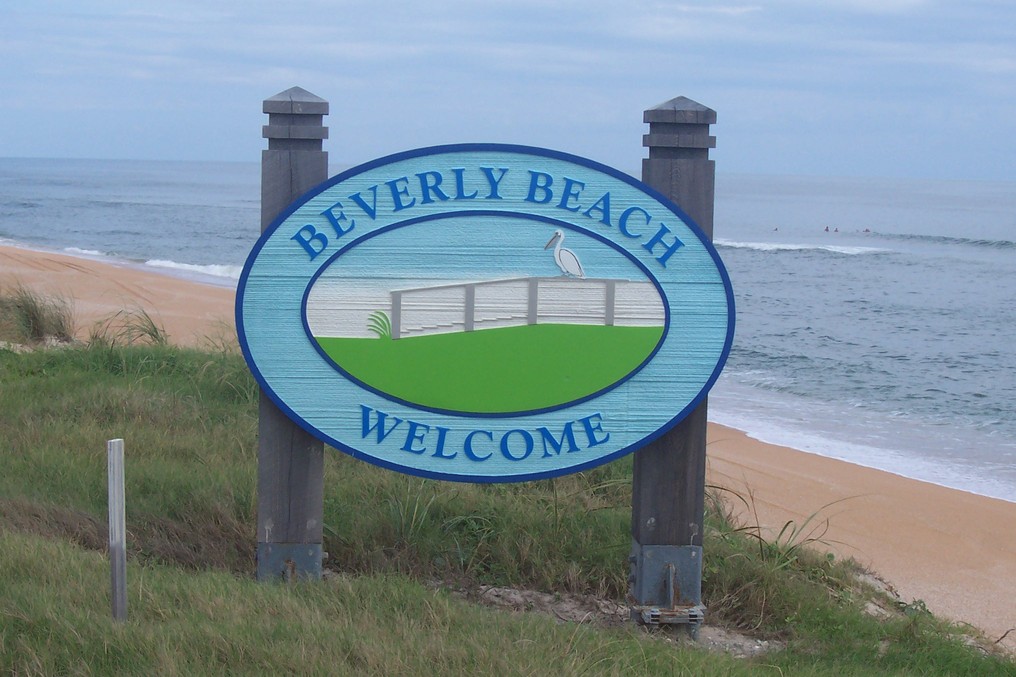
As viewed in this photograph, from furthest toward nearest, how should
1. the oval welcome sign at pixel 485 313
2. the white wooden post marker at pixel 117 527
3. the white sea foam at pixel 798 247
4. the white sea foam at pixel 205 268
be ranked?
the white sea foam at pixel 798 247 < the white sea foam at pixel 205 268 < the oval welcome sign at pixel 485 313 < the white wooden post marker at pixel 117 527

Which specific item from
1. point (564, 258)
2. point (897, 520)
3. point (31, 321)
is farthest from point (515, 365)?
point (31, 321)

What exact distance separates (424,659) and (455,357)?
3.77 ft

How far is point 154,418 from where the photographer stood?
5855 mm

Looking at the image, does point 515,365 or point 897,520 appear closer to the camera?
point 515,365

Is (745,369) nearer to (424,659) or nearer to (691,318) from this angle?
(691,318)

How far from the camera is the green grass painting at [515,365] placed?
3.63 m

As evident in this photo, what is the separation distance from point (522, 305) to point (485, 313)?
5.1 inches

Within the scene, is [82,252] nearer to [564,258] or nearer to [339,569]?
[339,569]

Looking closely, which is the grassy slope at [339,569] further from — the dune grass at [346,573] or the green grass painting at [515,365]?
the green grass painting at [515,365]

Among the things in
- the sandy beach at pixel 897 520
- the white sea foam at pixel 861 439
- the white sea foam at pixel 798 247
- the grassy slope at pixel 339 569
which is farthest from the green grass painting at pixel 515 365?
the white sea foam at pixel 798 247

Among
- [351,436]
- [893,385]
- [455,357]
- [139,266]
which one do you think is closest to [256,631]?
[351,436]

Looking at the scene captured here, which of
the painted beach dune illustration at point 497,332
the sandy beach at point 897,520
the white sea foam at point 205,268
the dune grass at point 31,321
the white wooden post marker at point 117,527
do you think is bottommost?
the sandy beach at point 897,520

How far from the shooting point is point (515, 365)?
12.0 feet

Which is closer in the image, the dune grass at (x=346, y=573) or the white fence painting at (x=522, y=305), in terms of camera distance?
the dune grass at (x=346, y=573)
